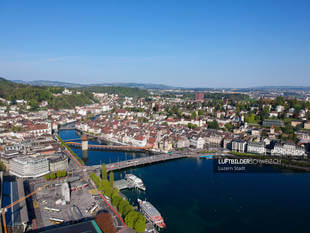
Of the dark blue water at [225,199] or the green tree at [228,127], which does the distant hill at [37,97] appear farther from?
the dark blue water at [225,199]

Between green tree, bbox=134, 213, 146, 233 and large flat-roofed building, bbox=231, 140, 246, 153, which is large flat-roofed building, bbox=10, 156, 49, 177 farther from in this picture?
large flat-roofed building, bbox=231, 140, 246, 153

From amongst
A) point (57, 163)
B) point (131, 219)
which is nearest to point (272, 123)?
point (57, 163)

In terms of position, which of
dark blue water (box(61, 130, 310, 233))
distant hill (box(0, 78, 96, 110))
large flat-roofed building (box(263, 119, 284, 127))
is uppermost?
distant hill (box(0, 78, 96, 110))

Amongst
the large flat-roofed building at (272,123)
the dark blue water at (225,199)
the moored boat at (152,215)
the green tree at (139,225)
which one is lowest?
the dark blue water at (225,199)

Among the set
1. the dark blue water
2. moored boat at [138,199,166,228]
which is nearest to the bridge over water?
the dark blue water

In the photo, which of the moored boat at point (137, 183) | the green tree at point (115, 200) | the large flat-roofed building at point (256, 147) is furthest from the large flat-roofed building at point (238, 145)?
the green tree at point (115, 200)

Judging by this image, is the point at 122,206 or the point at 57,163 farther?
the point at 57,163

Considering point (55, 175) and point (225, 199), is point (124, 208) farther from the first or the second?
point (55, 175)
